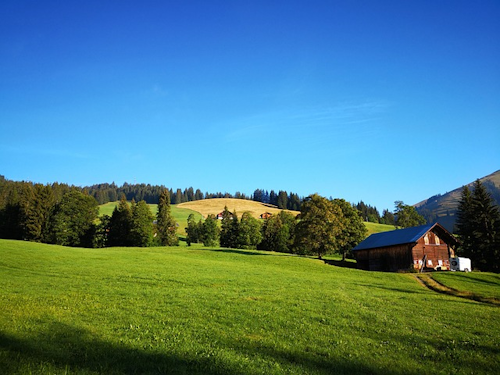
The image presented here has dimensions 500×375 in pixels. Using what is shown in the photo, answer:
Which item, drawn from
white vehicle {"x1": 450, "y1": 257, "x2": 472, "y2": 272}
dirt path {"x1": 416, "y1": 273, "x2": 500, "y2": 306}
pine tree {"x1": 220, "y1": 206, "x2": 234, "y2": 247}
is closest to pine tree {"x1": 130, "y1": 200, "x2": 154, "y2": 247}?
pine tree {"x1": 220, "y1": 206, "x2": 234, "y2": 247}

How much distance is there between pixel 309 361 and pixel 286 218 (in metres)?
120

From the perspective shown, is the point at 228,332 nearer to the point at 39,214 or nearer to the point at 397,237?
the point at 397,237

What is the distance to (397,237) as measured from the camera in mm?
66188

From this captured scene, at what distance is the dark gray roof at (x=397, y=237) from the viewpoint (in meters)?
61.9

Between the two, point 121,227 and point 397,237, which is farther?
point 121,227

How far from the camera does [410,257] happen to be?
60344mm

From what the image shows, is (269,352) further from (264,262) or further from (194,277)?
(264,262)

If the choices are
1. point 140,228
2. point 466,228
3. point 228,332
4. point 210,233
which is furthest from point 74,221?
point 466,228

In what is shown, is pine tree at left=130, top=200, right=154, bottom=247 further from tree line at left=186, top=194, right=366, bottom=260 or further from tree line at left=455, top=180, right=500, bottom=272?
tree line at left=455, top=180, right=500, bottom=272

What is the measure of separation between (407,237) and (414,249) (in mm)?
3374

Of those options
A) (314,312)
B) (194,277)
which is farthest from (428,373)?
(194,277)

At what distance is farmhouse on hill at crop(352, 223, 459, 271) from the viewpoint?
60.7m

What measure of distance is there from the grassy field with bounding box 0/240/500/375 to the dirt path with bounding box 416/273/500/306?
405 inches

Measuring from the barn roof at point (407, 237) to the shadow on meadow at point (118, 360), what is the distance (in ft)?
182
